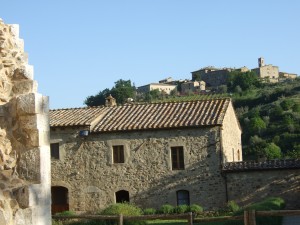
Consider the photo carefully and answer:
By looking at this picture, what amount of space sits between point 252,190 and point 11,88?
15.6 meters

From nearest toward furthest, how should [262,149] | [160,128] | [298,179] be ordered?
[298,179] → [160,128] → [262,149]

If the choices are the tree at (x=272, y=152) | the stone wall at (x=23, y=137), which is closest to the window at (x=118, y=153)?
the stone wall at (x=23, y=137)

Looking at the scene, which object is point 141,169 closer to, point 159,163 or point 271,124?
point 159,163

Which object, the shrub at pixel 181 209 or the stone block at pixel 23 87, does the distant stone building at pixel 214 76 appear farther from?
the stone block at pixel 23 87

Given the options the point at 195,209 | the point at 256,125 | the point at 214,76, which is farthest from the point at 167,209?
the point at 214,76

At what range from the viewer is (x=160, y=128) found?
2117 cm

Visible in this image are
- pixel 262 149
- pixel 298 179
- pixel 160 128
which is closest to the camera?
pixel 298 179

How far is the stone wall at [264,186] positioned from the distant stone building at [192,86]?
73124mm

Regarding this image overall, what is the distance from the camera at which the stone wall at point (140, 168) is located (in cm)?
2056

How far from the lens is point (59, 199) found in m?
22.7

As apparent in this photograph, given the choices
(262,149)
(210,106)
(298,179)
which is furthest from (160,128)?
(262,149)

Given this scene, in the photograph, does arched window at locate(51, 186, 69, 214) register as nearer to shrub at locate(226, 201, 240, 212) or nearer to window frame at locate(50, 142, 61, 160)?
window frame at locate(50, 142, 61, 160)

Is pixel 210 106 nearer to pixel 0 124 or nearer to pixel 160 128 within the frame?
pixel 160 128

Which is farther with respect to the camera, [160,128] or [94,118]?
[94,118]
